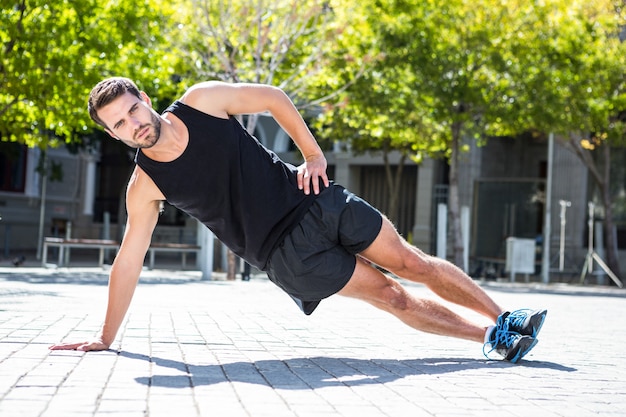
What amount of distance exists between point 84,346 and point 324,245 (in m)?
1.29

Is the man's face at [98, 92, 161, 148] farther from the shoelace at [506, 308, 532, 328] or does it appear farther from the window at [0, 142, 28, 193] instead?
the window at [0, 142, 28, 193]

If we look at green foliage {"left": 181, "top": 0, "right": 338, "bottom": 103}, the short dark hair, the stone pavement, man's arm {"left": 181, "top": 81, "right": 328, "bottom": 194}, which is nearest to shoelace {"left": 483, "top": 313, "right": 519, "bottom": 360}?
the stone pavement

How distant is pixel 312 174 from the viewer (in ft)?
17.1

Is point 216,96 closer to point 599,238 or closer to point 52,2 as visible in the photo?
point 52,2

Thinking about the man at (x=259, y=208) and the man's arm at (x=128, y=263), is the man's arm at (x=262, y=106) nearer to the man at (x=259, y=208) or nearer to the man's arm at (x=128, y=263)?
the man at (x=259, y=208)

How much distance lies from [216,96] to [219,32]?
608 inches

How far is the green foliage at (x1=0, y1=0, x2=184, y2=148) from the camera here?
19.5 metres

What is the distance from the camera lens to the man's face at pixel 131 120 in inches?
189

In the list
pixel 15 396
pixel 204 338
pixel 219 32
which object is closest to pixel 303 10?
pixel 219 32

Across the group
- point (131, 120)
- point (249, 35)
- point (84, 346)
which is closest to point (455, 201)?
point (249, 35)

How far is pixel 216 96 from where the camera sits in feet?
16.9

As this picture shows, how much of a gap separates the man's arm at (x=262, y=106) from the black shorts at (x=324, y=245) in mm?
130

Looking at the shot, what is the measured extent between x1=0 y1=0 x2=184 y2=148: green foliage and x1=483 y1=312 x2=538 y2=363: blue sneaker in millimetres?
15188

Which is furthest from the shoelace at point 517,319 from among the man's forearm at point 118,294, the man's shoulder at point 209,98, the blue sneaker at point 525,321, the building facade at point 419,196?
the building facade at point 419,196
